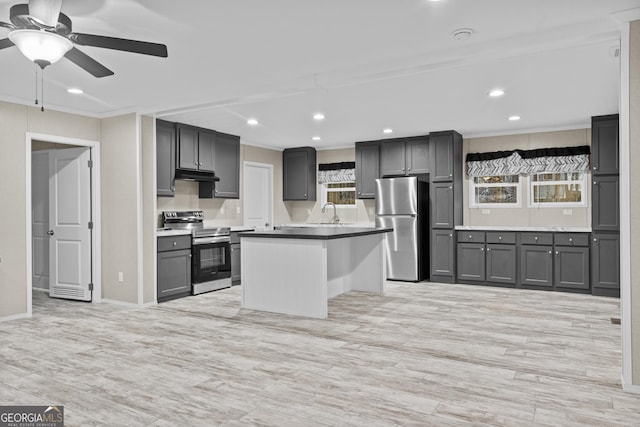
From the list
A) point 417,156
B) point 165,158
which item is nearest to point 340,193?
point 417,156

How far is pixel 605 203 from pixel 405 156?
9.51 ft

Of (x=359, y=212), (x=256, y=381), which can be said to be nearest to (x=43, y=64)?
(x=256, y=381)

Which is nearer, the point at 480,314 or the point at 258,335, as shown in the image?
the point at 258,335

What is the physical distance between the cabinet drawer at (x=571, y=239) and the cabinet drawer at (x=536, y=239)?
7 centimetres

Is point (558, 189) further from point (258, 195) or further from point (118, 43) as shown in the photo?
point (118, 43)

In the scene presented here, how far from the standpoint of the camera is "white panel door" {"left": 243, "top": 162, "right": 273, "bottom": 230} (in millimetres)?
7988

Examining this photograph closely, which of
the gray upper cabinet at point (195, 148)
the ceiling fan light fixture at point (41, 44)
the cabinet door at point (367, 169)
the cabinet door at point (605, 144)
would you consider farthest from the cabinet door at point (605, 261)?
the ceiling fan light fixture at point (41, 44)

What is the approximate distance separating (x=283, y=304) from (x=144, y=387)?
2155 mm

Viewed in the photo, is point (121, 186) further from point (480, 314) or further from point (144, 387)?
point (480, 314)

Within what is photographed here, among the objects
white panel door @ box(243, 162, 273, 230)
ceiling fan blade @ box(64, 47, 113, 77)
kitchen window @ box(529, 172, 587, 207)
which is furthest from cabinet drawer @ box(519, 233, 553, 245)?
ceiling fan blade @ box(64, 47, 113, 77)

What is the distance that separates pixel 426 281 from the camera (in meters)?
7.08

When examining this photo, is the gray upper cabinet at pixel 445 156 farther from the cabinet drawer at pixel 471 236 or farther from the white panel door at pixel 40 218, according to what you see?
Answer: the white panel door at pixel 40 218

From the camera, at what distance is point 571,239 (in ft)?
19.6

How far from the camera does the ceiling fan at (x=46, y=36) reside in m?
2.32
